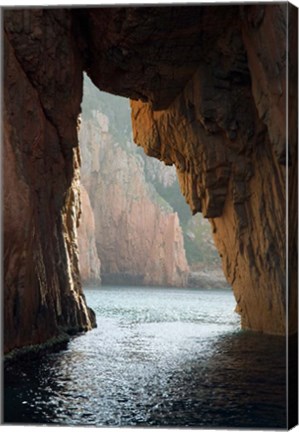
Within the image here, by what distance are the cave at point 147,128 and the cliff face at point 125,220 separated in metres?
0.71

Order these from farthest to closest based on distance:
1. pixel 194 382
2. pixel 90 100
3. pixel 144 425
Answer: pixel 90 100
pixel 194 382
pixel 144 425

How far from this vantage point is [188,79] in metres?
22.1

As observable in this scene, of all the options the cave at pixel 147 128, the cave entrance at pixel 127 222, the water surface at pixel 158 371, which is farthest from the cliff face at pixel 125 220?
the cave at pixel 147 128

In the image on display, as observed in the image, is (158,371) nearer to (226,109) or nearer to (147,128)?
(226,109)

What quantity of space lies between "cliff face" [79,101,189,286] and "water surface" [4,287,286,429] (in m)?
0.38

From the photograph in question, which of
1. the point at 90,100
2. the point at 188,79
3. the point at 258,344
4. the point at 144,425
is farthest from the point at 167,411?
the point at 188,79

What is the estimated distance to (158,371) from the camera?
13.5 meters

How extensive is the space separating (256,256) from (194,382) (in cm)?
751

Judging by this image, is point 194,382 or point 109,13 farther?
point 109,13

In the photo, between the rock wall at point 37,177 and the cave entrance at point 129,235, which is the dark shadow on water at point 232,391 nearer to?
the cave entrance at point 129,235

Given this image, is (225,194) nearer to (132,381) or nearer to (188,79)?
(188,79)

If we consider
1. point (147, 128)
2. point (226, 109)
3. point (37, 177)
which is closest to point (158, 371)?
point (37, 177)

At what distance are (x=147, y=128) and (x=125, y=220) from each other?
34.7 ft

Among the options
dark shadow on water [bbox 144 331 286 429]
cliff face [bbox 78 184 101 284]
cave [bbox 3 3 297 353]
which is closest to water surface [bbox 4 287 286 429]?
dark shadow on water [bbox 144 331 286 429]
